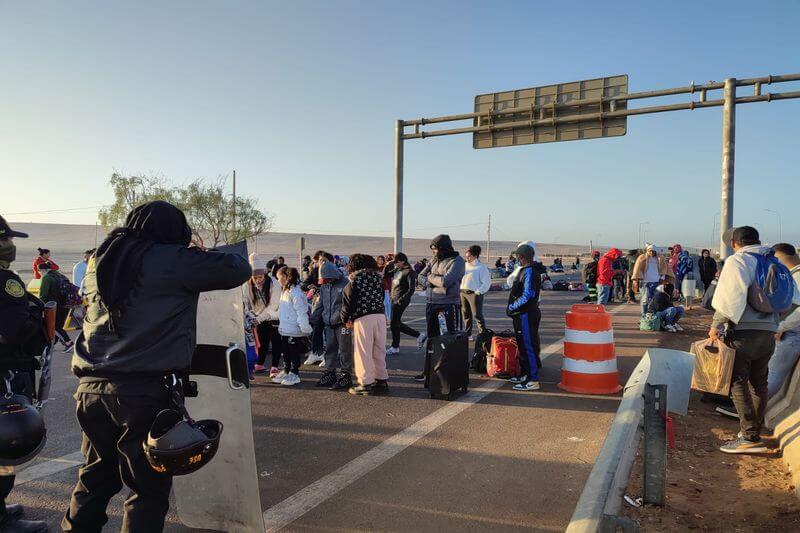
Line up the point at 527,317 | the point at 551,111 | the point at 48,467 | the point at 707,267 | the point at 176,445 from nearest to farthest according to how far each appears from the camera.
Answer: the point at 176,445 → the point at 48,467 → the point at 527,317 → the point at 551,111 → the point at 707,267

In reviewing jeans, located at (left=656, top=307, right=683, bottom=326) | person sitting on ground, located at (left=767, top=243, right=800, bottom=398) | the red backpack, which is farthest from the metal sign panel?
person sitting on ground, located at (left=767, top=243, right=800, bottom=398)

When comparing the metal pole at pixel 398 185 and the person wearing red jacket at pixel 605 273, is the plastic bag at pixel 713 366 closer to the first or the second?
the metal pole at pixel 398 185

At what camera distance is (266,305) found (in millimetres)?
7812

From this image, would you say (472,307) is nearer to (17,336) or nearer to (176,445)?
(17,336)

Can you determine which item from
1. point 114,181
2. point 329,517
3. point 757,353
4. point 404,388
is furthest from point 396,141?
point 114,181

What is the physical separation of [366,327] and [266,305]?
1824mm

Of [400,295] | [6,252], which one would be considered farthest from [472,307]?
[6,252]

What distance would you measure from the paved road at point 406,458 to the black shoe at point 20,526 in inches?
6.8

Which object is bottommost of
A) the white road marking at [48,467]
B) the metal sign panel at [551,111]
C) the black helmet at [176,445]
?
the white road marking at [48,467]

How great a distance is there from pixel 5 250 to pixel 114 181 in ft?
140

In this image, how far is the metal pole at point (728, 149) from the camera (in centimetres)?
1191

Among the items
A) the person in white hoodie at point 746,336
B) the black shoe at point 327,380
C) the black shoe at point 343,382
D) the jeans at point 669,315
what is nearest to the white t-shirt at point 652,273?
the jeans at point 669,315

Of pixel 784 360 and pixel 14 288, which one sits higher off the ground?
pixel 14 288

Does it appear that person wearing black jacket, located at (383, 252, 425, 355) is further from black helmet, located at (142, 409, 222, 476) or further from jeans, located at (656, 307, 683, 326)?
black helmet, located at (142, 409, 222, 476)
